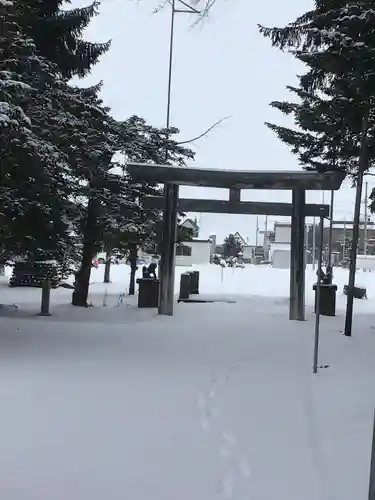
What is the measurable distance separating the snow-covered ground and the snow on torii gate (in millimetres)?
3025

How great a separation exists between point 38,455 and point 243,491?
1.41 metres

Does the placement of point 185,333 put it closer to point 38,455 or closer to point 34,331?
point 34,331

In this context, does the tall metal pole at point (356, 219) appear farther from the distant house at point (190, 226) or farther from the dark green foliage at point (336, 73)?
the distant house at point (190, 226)

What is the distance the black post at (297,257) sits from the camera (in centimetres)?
1252

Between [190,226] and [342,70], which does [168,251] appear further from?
[190,226]

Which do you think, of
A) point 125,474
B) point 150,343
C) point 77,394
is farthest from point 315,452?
point 150,343

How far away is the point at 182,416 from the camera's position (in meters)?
4.79

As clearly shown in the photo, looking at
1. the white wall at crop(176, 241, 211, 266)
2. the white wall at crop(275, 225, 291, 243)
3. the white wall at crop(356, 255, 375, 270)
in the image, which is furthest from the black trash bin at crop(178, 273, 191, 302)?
the white wall at crop(275, 225, 291, 243)

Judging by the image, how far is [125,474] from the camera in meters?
3.54

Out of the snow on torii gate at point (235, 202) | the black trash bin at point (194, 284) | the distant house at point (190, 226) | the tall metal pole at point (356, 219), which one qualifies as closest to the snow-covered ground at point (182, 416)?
the tall metal pole at point (356, 219)

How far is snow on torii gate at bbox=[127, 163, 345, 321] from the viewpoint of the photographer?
11.8 metres

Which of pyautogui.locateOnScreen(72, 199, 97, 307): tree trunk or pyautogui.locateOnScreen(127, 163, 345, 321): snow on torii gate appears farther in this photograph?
pyautogui.locateOnScreen(72, 199, 97, 307): tree trunk

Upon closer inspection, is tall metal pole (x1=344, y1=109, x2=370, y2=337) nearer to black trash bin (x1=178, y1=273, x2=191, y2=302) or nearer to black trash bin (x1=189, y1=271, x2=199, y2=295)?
black trash bin (x1=178, y1=273, x2=191, y2=302)

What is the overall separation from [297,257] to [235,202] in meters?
1.92
